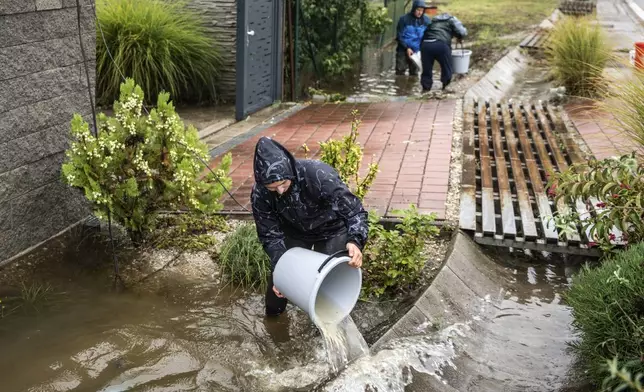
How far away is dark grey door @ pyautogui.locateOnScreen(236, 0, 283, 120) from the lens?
30.9 ft

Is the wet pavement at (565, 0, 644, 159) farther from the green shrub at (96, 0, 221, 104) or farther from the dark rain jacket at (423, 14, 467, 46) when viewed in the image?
the green shrub at (96, 0, 221, 104)

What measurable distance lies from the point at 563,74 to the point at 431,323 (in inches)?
318

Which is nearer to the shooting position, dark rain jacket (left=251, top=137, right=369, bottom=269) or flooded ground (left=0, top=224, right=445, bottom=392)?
dark rain jacket (left=251, top=137, right=369, bottom=269)

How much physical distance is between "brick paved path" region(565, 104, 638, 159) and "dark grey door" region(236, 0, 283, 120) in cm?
434

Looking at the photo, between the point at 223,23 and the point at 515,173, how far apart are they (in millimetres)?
5623

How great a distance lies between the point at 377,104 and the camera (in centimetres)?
1064

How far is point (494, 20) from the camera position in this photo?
816 inches

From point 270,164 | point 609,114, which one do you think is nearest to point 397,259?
point 270,164

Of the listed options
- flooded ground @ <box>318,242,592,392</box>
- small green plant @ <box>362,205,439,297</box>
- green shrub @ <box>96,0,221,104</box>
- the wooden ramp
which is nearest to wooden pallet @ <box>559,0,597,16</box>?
the wooden ramp

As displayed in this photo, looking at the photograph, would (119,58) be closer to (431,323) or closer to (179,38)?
(179,38)

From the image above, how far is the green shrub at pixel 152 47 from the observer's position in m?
9.87

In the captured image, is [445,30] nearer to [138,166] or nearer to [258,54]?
[258,54]

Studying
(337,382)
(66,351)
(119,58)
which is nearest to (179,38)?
(119,58)

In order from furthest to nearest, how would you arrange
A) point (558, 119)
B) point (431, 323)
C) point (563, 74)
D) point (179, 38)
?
point (563, 74) < point (179, 38) < point (558, 119) < point (431, 323)
